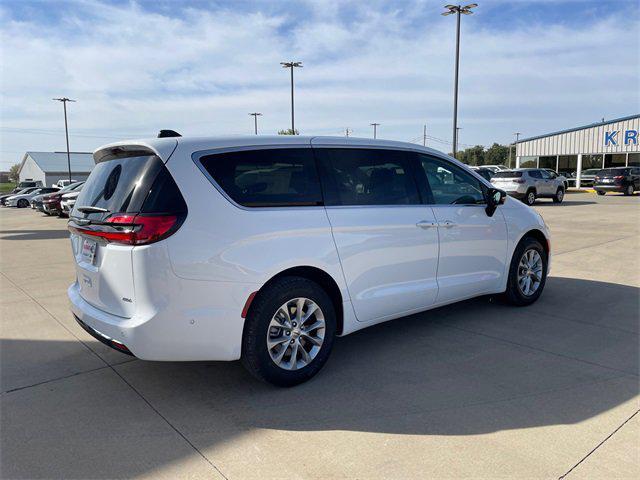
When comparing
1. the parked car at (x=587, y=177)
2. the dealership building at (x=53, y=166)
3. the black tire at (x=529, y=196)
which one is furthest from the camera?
the dealership building at (x=53, y=166)

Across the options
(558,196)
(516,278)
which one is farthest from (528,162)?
(516,278)

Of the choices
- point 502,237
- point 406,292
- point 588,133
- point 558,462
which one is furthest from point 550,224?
point 588,133

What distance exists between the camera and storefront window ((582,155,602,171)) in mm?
37812

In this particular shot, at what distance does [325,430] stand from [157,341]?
1.17 meters

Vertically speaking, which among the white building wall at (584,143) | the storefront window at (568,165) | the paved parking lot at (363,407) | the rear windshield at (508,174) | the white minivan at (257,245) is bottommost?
the paved parking lot at (363,407)

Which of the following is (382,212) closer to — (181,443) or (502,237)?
(502,237)

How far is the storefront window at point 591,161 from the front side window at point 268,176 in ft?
131

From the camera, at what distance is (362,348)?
451cm

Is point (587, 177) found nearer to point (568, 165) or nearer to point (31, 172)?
point (568, 165)

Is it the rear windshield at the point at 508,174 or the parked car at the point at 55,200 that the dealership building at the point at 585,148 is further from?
the parked car at the point at 55,200

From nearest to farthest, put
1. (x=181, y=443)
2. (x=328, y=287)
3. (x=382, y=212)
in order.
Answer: (x=181, y=443) → (x=328, y=287) → (x=382, y=212)

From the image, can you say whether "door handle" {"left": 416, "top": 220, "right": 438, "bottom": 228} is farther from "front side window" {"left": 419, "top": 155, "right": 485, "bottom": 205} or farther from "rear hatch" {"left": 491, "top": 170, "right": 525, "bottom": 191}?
"rear hatch" {"left": 491, "top": 170, "right": 525, "bottom": 191}

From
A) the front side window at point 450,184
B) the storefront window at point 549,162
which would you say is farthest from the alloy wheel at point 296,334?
the storefront window at point 549,162

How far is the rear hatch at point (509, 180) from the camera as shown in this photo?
22281 mm
